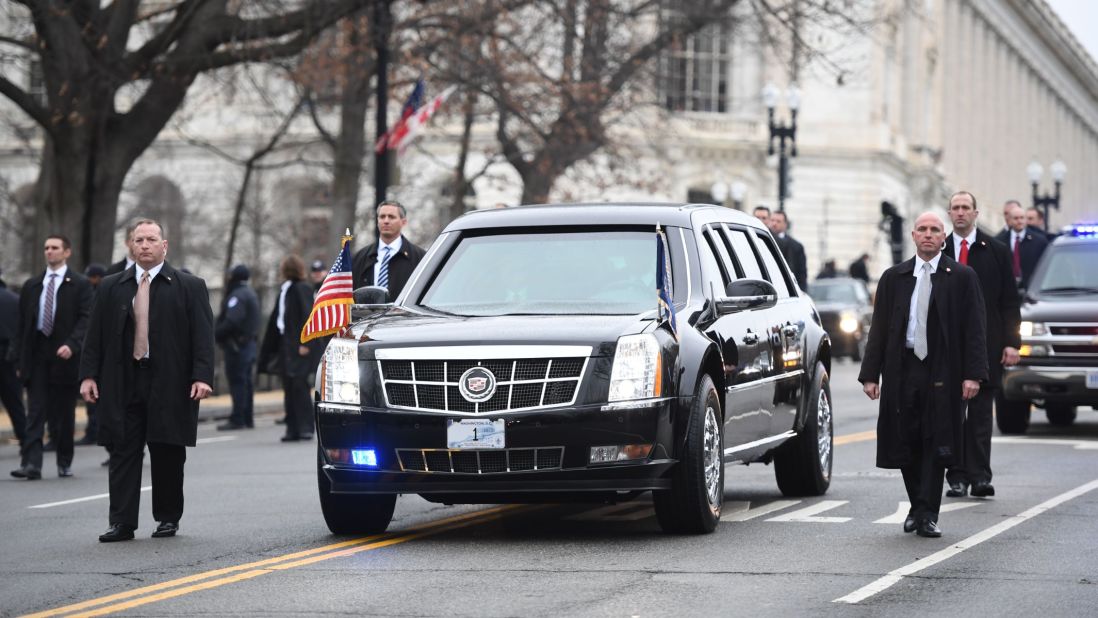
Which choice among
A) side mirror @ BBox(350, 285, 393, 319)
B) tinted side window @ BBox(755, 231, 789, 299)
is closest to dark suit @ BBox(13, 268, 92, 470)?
side mirror @ BBox(350, 285, 393, 319)

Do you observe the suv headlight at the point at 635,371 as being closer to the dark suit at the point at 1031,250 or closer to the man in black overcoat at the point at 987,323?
the man in black overcoat at the point at 987,323

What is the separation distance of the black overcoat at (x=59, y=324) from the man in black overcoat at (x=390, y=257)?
9.43 ft

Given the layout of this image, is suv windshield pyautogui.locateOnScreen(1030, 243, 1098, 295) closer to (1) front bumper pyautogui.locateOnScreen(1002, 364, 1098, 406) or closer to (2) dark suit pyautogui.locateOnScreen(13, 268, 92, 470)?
(1) front bumper pyautogui.locateOnScreen(1002, 364, 1098, 406)

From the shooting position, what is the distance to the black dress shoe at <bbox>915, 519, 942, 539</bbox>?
1095cm

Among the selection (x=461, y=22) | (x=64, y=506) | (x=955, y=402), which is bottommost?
(x=64, y=506)

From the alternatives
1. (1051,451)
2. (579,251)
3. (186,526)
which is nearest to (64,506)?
(186,526)

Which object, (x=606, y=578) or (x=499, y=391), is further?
(x=499, y=391)

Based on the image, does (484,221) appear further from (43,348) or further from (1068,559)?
(43,348)

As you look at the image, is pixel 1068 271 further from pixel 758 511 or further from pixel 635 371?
pixel 635 371

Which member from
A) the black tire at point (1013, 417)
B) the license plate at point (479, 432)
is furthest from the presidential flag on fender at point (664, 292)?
the black tire at point (1013, 417)

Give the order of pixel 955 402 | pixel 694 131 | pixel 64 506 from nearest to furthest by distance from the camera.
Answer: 1. pixel 955 402
2. pixel 64 506
3. pixel 694 131

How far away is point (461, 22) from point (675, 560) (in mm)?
20174

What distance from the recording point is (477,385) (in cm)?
1020

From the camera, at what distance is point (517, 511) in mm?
12531
